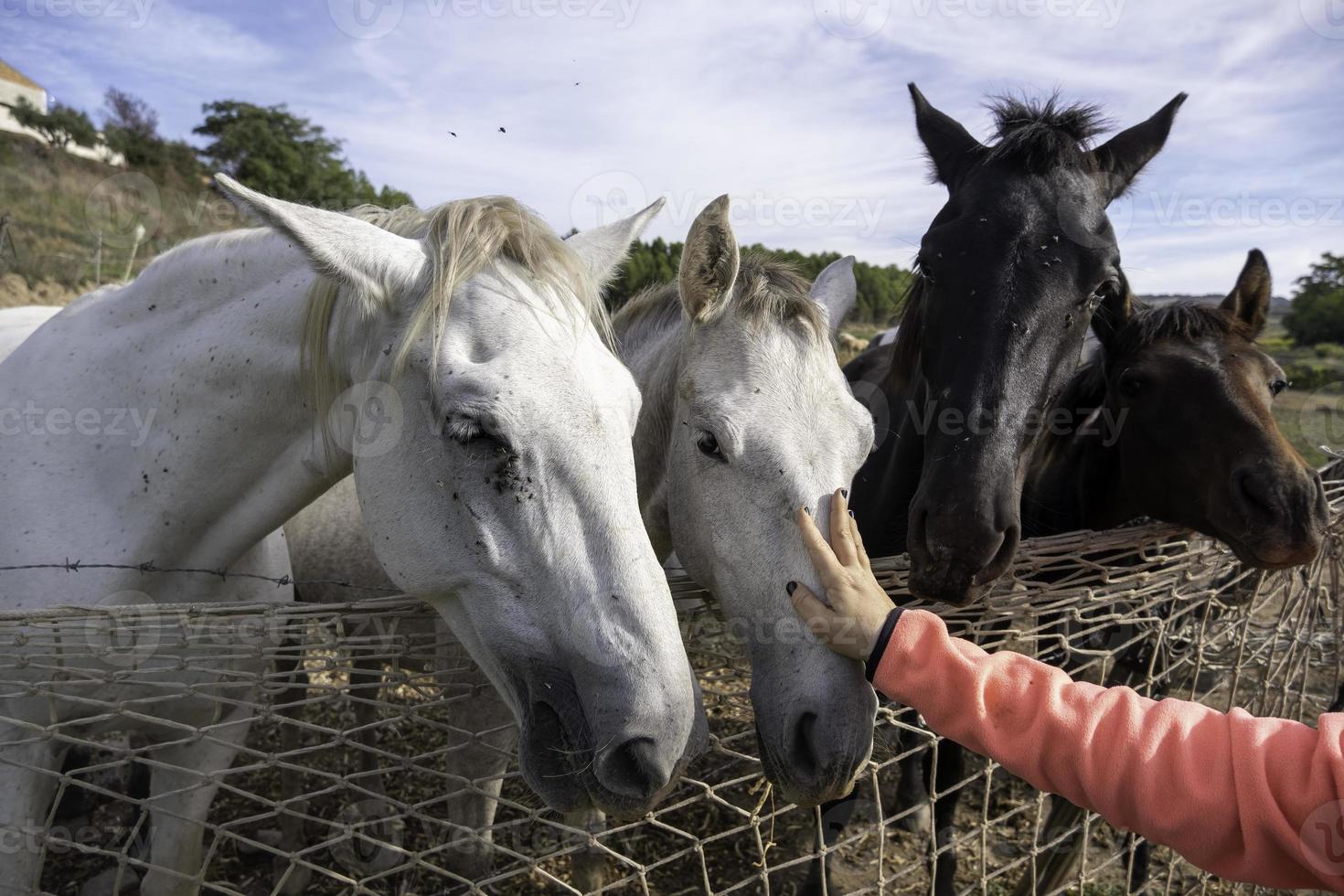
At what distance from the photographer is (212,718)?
7.01ft

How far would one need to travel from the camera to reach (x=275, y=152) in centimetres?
2564

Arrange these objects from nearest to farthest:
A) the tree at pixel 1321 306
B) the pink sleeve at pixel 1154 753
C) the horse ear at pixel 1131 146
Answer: the pink sleeve at pixel 1154 753, the horse ear at pixel 1131 146, the tree at pixel 1321 306

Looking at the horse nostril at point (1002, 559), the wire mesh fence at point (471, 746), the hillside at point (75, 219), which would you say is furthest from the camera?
the hillside at point (75, 219)

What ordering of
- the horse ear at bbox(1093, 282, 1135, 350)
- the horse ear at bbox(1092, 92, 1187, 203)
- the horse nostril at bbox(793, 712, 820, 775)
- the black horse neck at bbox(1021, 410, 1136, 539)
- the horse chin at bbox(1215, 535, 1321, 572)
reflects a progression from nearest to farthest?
the horse nostril at bbox(793, 712, 820, 775), the horse chin at bbox(1215, 535, 1321, 572), the horse ear at bbox(1092, 92, 1187, 203), the horse ear at bbox(1093, 282, 1135, 350), the black horse neck at bbox(1021, 410, 1136, 539)

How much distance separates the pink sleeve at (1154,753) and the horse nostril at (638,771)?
0.47 m

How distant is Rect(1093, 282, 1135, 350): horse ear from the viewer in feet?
9.76

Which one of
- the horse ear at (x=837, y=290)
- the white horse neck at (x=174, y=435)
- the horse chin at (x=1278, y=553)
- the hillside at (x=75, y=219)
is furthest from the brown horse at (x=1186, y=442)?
the hillside at (x=75, y=219)

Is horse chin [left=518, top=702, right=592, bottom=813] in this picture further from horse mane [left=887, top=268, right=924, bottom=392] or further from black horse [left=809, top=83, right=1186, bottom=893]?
horse mane [left=887, top=268, right=924, bottom=392]

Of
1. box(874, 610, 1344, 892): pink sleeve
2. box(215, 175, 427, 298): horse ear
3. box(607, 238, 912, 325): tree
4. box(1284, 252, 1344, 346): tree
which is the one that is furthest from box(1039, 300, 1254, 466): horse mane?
box(1284, 252, 1344, 346): tree

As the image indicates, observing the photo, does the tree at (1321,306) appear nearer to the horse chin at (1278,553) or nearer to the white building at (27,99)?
the horse chin at (1278,553)

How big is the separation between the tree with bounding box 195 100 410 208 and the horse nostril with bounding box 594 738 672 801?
26.3 metres

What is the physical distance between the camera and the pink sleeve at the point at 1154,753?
1225 mm

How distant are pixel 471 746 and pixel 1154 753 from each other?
1590 mm

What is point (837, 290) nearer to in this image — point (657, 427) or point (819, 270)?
point (657, 427)
